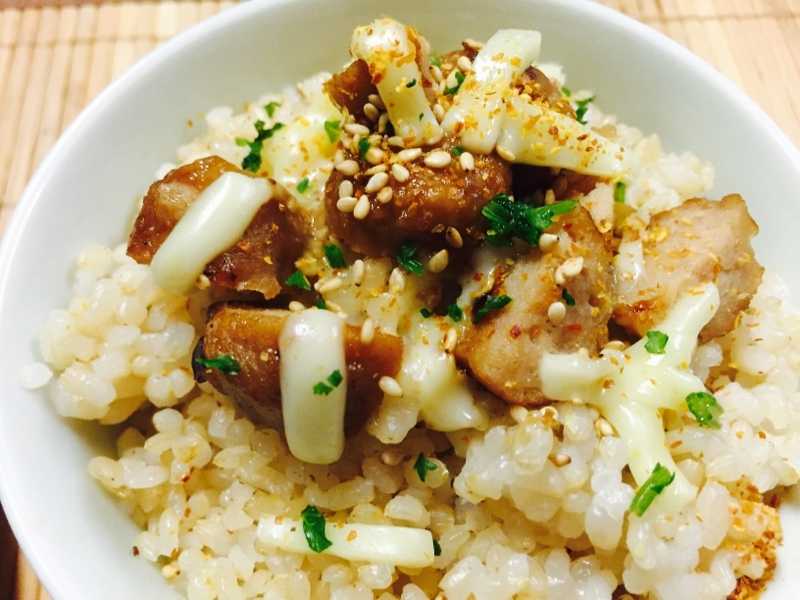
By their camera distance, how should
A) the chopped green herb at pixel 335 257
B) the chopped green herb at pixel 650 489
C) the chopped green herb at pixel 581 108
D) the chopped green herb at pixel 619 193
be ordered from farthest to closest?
the chopped green herb at pixel 581 108, the chopped green herb at pixel 619 193, the chopped green herb at pixel 335 257, the chopped green herb at pixel 650 489

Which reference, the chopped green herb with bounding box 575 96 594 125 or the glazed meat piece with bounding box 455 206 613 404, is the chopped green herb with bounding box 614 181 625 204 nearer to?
the chopped green herb with bounding box 575 96 594 125

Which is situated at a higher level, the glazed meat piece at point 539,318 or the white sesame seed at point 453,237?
the white sesame seed at point 453,237

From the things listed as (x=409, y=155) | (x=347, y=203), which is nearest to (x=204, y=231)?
(x=347, y=203)

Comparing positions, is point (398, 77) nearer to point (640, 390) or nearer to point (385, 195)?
point (385, 195)

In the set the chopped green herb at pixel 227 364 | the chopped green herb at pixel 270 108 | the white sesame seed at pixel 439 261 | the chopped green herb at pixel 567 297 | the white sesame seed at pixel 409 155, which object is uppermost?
the white sesame seed at pixel 409 155

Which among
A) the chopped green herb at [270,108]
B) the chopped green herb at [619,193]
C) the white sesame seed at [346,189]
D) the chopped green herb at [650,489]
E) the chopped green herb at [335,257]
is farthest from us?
the chopped green herb at [270,108]

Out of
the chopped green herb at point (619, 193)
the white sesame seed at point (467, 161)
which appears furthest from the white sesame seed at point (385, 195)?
the chopped green herb at point (619, 193)

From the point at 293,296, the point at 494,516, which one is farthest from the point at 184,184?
the point at 494,516

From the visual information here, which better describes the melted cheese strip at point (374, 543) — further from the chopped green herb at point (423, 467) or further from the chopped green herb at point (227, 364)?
the chopped green herb at point (227, 364)
